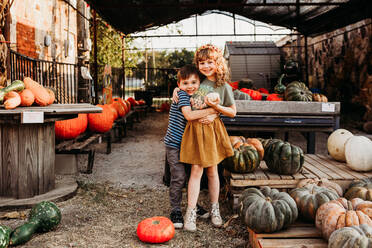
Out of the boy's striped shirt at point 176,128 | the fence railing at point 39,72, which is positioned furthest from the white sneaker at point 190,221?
the fence railing at point 39,72

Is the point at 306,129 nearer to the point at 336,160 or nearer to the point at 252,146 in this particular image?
the point at 336,160

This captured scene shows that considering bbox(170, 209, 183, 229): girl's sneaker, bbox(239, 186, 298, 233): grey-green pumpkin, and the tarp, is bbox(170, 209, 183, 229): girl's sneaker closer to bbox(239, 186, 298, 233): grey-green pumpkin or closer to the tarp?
bbox(239, 186, 298, 233): grey-green pumpkin

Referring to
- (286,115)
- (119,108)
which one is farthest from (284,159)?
(119,108)

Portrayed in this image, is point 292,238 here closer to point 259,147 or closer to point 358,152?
point 259,147

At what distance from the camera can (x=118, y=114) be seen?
7723 mm

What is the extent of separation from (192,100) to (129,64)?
13.4m

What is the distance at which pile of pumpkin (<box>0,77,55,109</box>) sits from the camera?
3.41m

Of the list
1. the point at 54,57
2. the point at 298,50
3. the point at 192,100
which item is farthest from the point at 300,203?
the point at 298,50

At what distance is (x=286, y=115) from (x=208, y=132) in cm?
207

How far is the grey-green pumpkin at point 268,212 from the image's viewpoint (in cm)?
239

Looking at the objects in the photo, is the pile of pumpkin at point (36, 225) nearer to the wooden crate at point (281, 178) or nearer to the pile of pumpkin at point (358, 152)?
the wooden crate at point (281, 178)

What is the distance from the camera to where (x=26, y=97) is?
12.1 ft

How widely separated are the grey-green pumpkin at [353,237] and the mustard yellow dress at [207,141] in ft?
3.67

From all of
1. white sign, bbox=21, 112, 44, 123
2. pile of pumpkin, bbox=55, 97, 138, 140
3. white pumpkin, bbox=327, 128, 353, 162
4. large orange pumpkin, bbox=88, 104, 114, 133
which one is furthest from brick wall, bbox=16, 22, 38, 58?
white pumpkin, bbox=327, 128, 353, 162
